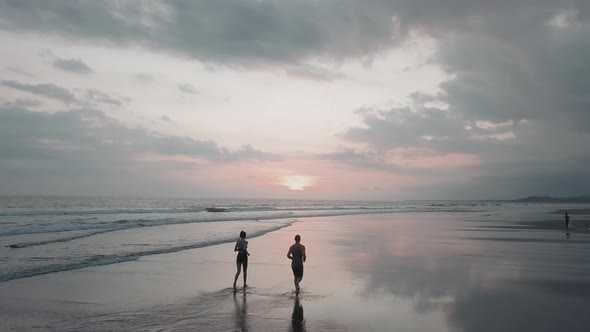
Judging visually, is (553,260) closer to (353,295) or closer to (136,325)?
(353,295)

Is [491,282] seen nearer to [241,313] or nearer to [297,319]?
[297,319]

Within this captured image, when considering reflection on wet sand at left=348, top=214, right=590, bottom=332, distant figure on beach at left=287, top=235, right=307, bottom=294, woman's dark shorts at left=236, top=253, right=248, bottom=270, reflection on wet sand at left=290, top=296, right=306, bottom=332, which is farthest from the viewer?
woman's dark shorts at left=236, top=253, right=248, bottom=270

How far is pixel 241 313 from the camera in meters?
9.70

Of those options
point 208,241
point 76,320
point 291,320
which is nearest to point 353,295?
point 291,320

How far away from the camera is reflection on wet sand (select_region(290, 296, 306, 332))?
8505 millimetres

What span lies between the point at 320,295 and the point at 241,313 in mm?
2665

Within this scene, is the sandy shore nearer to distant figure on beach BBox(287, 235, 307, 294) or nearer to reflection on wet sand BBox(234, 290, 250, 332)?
reflection on wet sand BBox(234, 290, 250, 332)

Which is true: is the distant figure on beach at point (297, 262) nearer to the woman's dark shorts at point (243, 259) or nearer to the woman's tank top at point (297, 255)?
the woman's tank top at point (297, 255)

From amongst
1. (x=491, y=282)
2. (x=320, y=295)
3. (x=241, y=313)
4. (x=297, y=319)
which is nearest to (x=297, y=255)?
(x=320, y=295)

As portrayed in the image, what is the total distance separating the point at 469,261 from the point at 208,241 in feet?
48.7

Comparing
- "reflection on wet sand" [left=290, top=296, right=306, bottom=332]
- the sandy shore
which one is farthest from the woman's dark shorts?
"reflection on wet sand" [left=290, top=296, right=306, bottom=332]

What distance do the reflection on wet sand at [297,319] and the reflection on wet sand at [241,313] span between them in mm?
994

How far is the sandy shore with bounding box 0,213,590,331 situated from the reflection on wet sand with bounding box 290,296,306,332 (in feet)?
0.14

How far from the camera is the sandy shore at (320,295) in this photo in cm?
895
